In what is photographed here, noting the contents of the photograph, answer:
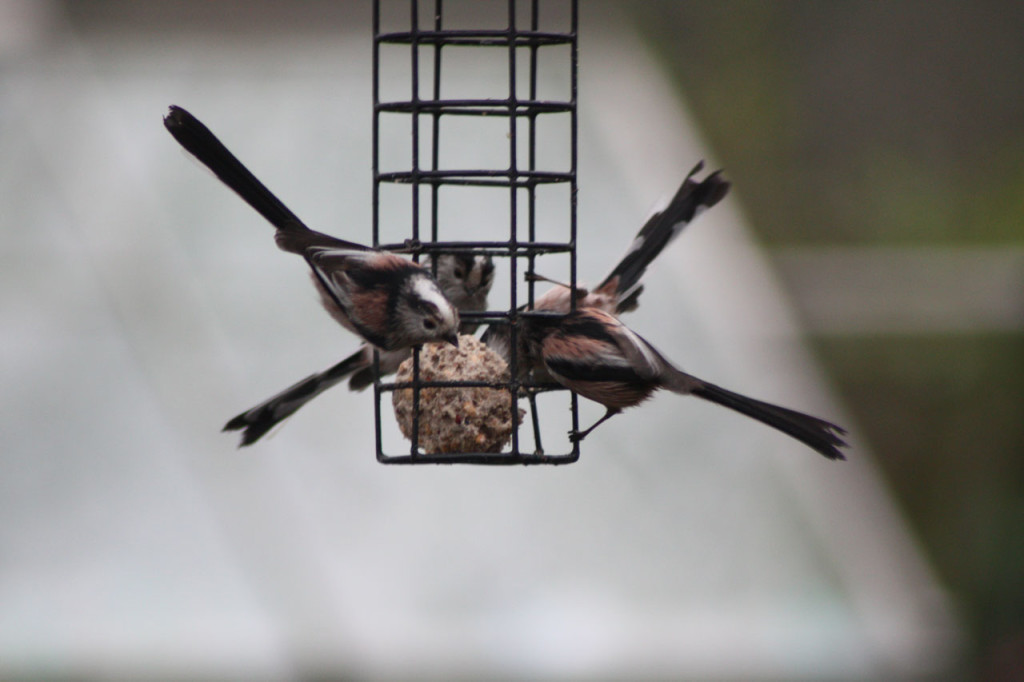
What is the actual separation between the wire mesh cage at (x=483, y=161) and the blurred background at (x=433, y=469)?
0.45 feet

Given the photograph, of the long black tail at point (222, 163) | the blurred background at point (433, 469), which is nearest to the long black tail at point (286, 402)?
the long black tail at point (222, 163)

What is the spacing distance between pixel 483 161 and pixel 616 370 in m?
4.33

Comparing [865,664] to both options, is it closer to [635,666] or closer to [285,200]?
[635,666]

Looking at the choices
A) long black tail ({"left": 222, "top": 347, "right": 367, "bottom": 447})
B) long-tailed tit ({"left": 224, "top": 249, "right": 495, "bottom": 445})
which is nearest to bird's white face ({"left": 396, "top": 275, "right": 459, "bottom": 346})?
long-tailed tit ({"left": 224, "top": 249, "right": 495, "bottom": 445})

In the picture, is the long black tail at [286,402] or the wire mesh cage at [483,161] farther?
the long black tail at [286,402]

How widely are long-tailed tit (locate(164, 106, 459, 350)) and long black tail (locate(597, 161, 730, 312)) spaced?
932 millimetres

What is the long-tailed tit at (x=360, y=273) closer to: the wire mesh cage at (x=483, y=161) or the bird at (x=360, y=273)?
the bird at (x=360, y=273)

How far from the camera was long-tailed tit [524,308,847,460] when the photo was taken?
12.1 feet

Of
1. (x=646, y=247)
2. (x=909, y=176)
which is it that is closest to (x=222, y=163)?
(x=646, y=247)

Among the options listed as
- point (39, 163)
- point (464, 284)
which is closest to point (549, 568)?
point (464, 284)

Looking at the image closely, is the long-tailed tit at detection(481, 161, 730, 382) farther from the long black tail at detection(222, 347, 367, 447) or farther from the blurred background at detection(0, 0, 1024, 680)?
the blurred background at detection(0, 0, 1024, 680)

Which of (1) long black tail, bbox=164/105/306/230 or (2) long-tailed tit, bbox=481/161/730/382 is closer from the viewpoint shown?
(1) long black tail, bbox=164/105/306/230

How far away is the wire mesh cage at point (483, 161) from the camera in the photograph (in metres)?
3.71

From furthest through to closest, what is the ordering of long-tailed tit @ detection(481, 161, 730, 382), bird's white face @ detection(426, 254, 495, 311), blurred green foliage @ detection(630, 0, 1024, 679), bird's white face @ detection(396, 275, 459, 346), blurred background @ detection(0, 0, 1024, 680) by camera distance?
blurred green foliage @ detection(630, 0, 1024, 679), blurred background @ detection(0, 0, 1024, 680), bird's white face @ detection(426, 254, 495, 311), long-tailed tit @ detection(481, 161, 730, 382), bird's white face @ detection(396, 275, 459, 346)
